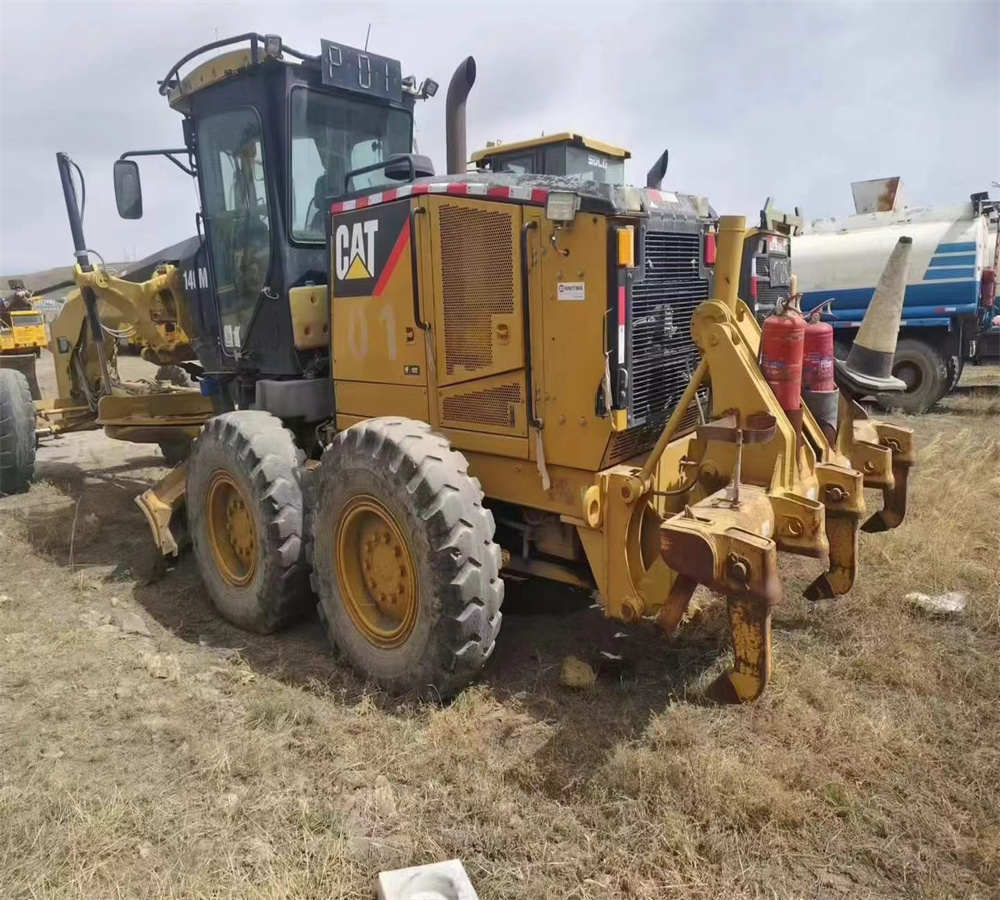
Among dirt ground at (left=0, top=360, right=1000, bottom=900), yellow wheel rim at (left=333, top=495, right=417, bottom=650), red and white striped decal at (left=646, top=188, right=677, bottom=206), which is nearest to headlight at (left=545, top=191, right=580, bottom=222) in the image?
red and white striped decal at (left=646, top=188, right=677, bottom=206)

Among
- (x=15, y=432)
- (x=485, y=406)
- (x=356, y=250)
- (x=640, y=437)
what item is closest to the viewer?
(x=640, y=437)

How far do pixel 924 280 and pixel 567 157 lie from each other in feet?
22.8

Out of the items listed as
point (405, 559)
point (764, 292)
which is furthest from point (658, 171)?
point (405, 559)

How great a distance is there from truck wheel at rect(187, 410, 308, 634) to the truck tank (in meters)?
9.82

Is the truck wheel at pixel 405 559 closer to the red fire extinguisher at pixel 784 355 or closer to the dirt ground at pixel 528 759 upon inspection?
the dirt ground at pixel 528 759

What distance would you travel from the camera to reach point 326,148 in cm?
498

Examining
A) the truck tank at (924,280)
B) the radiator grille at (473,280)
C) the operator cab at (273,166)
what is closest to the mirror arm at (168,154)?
the operator cab at (273,166)

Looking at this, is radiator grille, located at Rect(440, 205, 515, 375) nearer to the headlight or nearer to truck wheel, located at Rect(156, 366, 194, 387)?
the headlight

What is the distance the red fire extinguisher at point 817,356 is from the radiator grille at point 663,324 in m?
0.58

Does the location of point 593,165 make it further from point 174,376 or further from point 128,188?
point 174,376

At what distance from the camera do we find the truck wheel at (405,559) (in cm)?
342

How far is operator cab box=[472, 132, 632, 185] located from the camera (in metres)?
7.16

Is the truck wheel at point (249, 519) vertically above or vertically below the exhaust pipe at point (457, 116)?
below

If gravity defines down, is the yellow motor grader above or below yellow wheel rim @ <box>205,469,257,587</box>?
above
